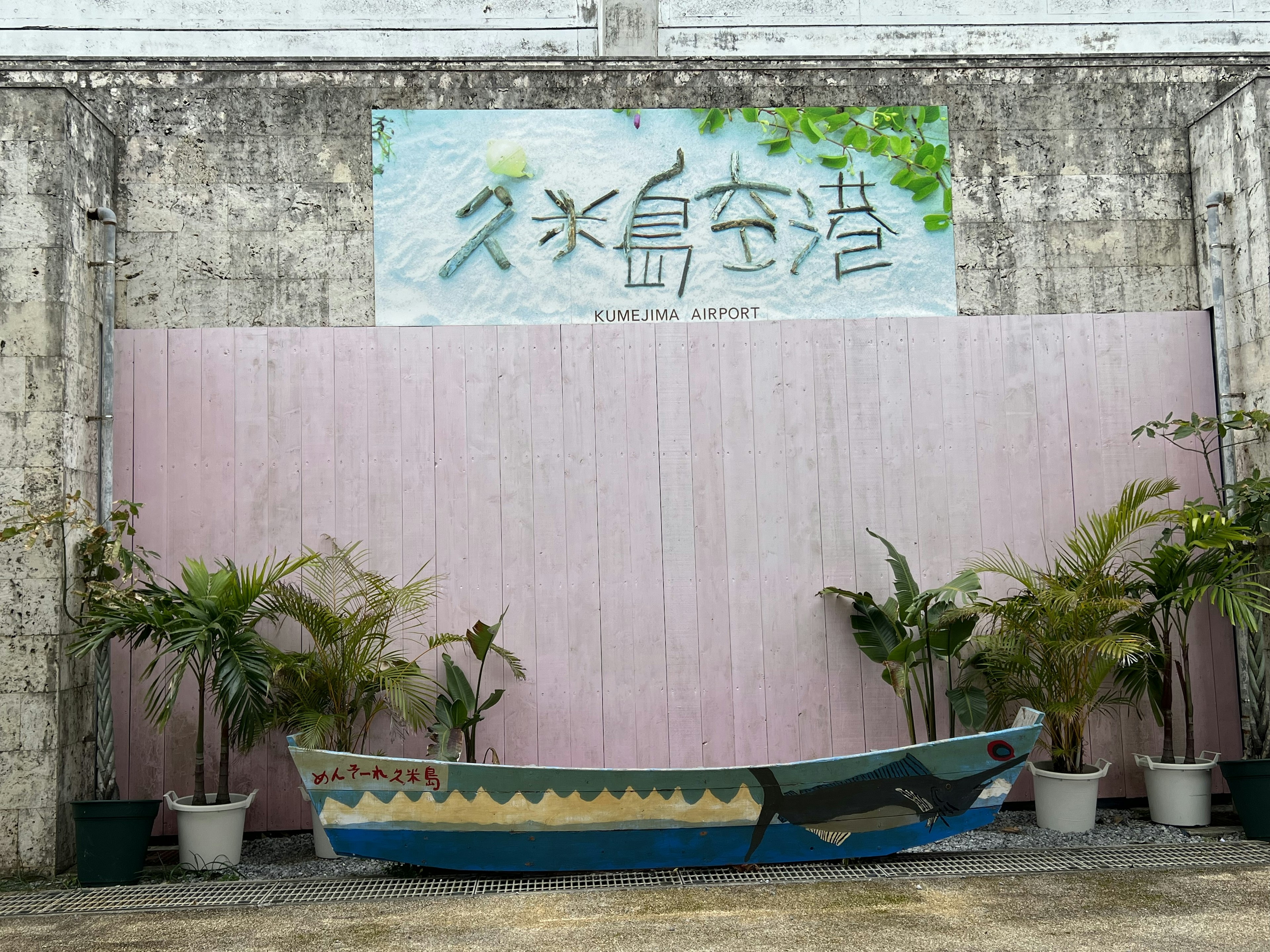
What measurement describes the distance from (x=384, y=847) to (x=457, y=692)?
32.0 inches

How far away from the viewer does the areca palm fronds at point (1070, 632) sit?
4.52 m

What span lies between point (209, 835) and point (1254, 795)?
4575 mm

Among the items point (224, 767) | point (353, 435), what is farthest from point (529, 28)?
point (224, 767)

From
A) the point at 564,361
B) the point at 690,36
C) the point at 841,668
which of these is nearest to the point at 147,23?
the point at 690,36

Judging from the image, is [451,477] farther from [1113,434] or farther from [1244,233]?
[1244,233]

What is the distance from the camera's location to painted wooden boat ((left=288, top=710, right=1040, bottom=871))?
400cm

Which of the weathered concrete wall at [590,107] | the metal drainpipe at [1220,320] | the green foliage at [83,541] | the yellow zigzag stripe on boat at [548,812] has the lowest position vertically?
the yellow zigzag stripe on boat at [548,812]

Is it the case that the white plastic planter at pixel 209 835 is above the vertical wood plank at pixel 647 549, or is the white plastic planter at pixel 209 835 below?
below

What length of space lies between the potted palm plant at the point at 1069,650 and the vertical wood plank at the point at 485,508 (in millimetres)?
2304

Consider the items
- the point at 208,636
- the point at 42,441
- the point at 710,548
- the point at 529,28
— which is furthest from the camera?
the point at 529,28

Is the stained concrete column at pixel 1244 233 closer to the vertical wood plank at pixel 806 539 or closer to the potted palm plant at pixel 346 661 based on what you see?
the vertical wood plank at pixel 806 539

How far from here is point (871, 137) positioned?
5.40 metres

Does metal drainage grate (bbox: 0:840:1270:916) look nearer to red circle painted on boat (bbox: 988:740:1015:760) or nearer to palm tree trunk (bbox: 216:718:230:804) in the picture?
palm tree trunk (bbox: 216:718:230:804)

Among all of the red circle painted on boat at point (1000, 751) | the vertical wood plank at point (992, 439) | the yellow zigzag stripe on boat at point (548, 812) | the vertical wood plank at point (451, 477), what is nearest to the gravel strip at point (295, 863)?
the yellow zigzag stripe on boat at point (548, 812)
